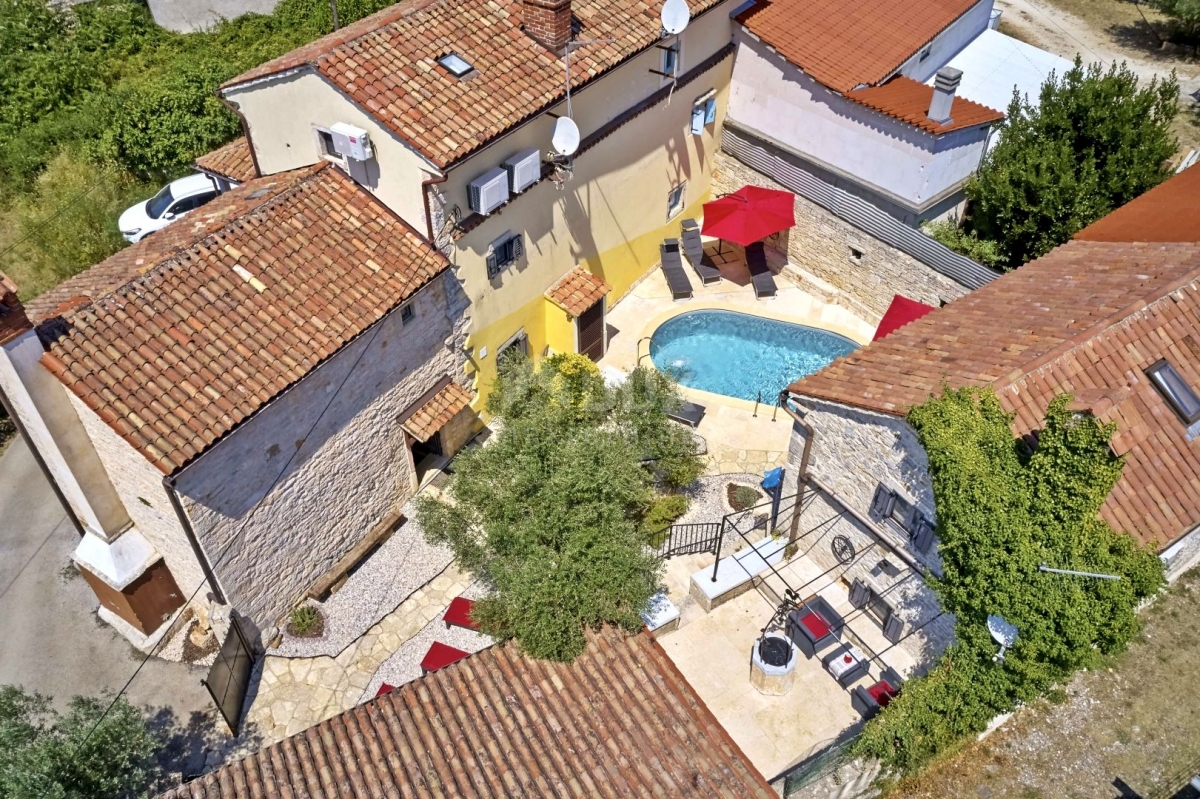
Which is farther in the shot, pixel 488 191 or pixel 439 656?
pixel 488 191

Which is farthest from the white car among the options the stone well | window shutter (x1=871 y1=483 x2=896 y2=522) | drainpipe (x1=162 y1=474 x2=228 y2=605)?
window shutter (x1=871 y1=483 x2=896 y2=522)

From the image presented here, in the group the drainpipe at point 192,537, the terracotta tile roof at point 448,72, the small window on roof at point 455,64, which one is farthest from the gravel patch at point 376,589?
the small window on roof at point 455,64

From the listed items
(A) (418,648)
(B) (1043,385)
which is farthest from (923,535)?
(A) (418,648)

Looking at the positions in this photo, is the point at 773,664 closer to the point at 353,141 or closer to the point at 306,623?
the point at 306,623

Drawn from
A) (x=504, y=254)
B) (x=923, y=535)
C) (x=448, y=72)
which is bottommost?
(x=923, y=535)

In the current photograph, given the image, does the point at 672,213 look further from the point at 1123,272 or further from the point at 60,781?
the point at 60,781

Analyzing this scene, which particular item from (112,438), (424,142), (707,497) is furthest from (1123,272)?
(112,438)

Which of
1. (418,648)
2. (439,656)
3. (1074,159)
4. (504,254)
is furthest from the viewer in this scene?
(1074,159)
